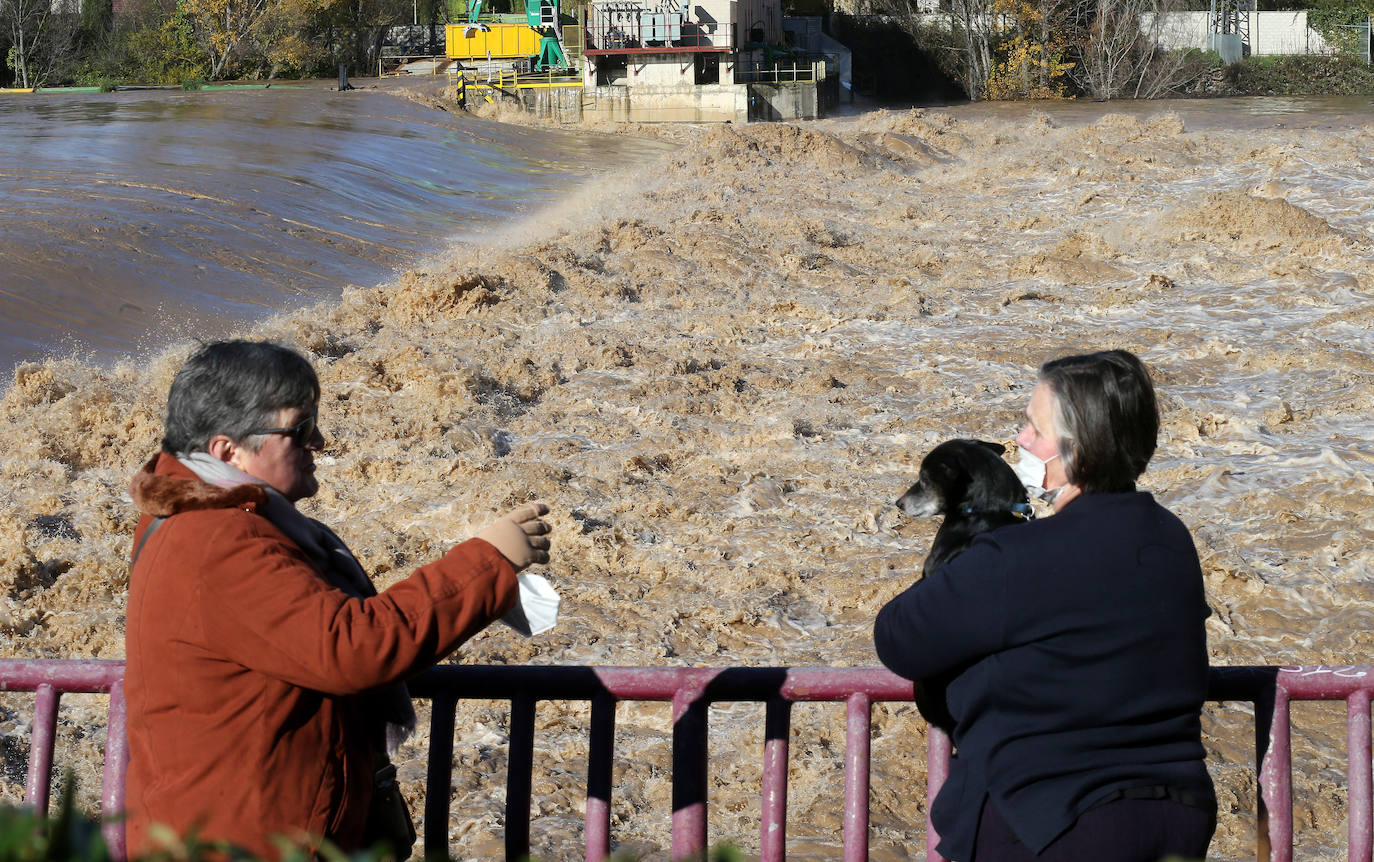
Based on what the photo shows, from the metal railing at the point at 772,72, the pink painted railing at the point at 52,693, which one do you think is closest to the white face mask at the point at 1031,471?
the pink painted railing at the point at 52,693

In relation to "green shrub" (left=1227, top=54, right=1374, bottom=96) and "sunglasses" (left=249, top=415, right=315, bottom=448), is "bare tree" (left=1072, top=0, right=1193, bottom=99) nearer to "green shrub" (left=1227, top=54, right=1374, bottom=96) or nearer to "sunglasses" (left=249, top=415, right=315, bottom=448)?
"green shrub" (left=1227, top=54, right=1374, bottom=96)

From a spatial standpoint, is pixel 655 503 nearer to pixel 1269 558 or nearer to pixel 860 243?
pixel 1269 558

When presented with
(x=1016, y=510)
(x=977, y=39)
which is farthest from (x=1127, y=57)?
(x=1016, y=510)

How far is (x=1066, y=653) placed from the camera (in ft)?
7.57

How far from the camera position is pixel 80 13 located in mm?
52969

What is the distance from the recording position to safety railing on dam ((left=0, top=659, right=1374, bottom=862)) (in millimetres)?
2814

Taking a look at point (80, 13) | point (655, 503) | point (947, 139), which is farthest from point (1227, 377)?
point (80, 13)

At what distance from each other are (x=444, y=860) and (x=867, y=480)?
8.09 m

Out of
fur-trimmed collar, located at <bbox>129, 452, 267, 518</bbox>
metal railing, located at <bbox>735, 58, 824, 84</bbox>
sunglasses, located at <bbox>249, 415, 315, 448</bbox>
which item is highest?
metal railing, located at <bbox>735, 58, 824, 84</bbox>

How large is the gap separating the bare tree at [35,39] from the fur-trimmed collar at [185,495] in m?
52.2

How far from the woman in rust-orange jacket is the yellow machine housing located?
4602 centimetres

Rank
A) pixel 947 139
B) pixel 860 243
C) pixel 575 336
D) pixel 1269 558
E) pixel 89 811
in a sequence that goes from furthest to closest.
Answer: pixel 947 139 < pixel 860 243 < pixel 575 336 < pixel 1269 558 < pixel 89 811

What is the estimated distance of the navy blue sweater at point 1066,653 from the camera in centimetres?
229

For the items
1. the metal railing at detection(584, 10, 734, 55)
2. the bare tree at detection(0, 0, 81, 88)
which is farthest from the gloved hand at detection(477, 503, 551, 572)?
the bare tree at detection(0, 0, 81, 88)
